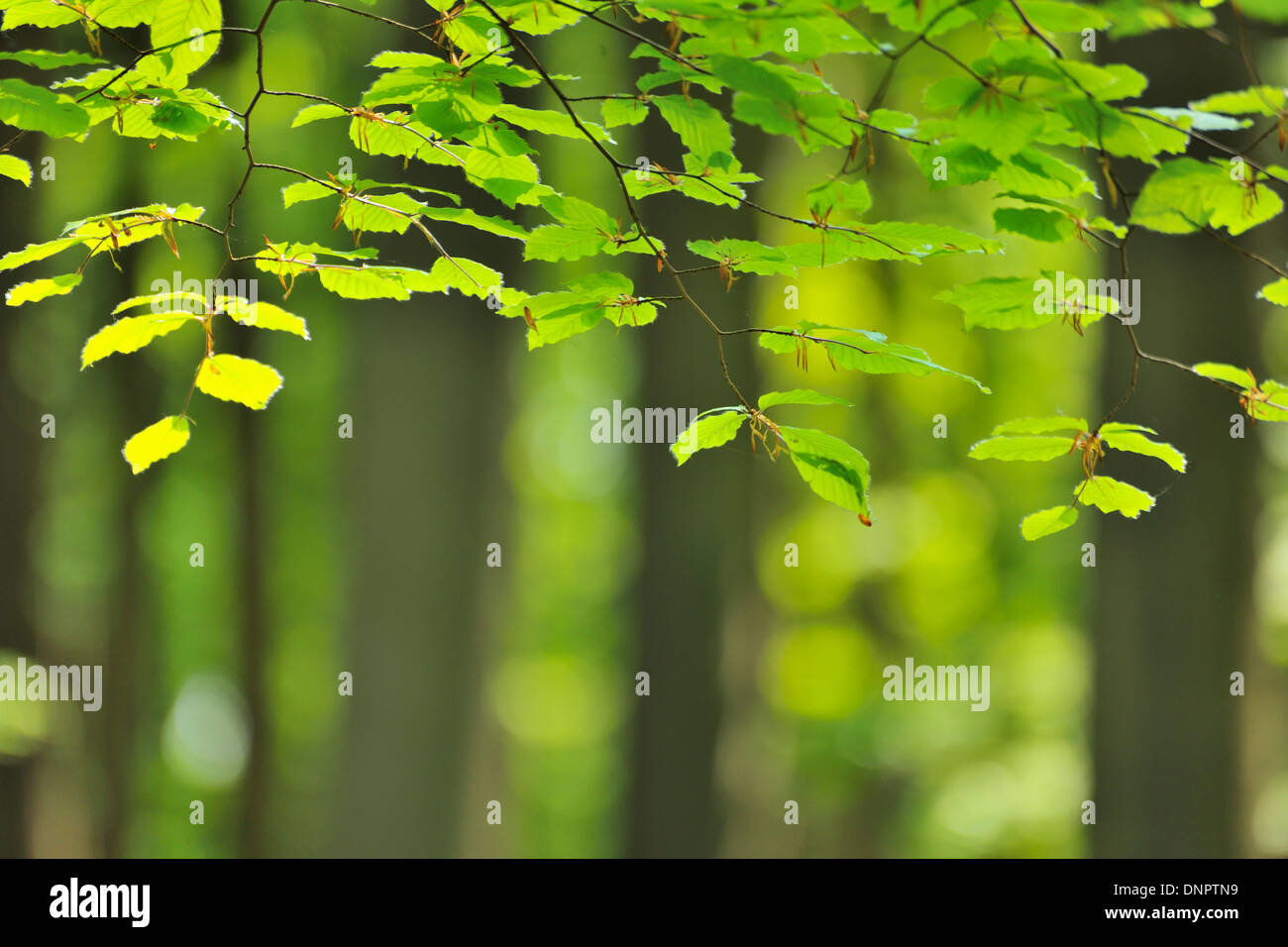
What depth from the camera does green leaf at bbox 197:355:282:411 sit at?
1437mm

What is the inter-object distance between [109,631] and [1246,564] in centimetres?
519

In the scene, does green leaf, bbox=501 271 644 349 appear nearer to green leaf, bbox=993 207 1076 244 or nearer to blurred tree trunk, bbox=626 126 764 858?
green leaf, bbox=993 207 1076 244

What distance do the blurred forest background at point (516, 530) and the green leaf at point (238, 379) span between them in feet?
6.48

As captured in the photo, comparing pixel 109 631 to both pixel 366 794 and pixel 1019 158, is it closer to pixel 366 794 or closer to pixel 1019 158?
pixel 366 794

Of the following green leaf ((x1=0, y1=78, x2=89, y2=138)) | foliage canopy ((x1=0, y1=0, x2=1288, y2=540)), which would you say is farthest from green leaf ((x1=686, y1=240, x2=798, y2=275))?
green leaf ((x1=0, y1=78, x2=89, y2=138))

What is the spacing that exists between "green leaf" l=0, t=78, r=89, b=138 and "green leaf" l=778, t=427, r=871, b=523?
1.09m

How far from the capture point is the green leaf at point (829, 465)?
1.29 metres

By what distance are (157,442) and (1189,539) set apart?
3.32 metres

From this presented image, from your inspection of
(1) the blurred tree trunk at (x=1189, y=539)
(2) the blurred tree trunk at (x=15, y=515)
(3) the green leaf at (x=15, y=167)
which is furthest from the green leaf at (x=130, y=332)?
(2) the blurred tree trunk at (x=15, y=515)

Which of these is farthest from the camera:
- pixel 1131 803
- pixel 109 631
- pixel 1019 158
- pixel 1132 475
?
pixel 109 631

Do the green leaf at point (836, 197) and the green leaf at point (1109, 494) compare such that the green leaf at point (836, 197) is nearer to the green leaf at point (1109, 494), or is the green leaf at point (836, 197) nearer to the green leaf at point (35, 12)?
the green leaf at point (1109, 494)

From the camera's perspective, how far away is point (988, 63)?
1.14m

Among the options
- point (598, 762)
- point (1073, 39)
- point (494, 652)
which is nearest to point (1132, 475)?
point (1073, 39)

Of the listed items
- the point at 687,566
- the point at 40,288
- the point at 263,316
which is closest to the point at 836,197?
the point at 263,316
